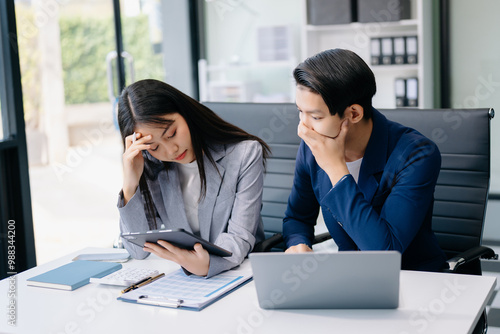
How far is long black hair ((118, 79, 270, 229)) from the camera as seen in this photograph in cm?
163

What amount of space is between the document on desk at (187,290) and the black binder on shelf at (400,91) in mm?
2345

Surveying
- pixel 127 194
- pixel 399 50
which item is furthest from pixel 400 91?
pixel 127 194

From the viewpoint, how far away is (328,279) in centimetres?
118

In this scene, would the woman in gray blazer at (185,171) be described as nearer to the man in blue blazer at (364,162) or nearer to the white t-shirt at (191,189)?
the white t-shirt at (191,189)

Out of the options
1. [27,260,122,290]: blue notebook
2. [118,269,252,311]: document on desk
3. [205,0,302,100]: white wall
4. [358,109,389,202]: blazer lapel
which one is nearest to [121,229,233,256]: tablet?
[118,269,252,311]: document on desk

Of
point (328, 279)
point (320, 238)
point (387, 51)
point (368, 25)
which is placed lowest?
point (320, 238)

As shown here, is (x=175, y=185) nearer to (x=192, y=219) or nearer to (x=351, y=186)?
(x=192, y=219)

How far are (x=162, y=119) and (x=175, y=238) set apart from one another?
1.29 feet

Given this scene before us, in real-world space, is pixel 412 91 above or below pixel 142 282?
above

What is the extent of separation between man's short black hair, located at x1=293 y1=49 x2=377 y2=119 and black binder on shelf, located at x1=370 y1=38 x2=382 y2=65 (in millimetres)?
2180

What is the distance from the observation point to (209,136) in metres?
1.75

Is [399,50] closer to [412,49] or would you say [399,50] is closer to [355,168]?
[412,49]

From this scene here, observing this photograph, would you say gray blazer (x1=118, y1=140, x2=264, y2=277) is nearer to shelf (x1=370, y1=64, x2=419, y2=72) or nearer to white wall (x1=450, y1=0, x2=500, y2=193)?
shelf (x1=370, y1=64, x2=419, y2=72)

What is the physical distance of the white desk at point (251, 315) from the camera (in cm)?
115
